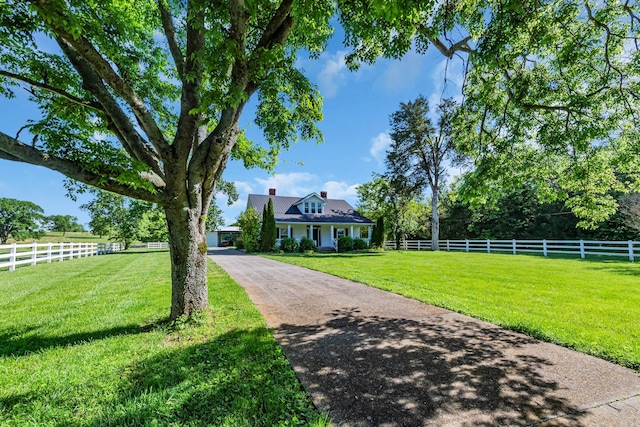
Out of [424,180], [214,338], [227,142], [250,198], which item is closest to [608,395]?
[214,338]

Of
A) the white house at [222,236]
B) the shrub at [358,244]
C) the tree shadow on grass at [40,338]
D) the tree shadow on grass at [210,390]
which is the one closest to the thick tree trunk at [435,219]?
the shrub at [358,244]

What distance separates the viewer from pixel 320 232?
2889 cm

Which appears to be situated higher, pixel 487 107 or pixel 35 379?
pixel 487 107

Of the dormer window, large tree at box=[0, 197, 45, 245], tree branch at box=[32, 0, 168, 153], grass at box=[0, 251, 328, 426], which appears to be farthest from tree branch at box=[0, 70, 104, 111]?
large tree at box=[0, 197, 45, 245]

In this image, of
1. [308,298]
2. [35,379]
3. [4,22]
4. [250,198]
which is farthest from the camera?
[250,198]

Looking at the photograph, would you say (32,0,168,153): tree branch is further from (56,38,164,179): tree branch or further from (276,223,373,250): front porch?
(276,223,373,250): front porch

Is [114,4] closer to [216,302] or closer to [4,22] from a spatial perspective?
[4,22]

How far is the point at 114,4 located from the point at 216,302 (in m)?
5.51

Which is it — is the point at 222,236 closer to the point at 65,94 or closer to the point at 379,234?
the point at 379,234

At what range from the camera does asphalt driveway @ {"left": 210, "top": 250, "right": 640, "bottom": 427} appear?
7.84 ft

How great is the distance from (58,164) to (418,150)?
24.6m

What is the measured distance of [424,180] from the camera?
995 inches

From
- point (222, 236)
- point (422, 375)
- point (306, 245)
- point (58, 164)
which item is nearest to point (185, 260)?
point (58, 164)

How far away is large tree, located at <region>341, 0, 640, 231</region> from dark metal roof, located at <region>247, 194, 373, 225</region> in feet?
71.4
